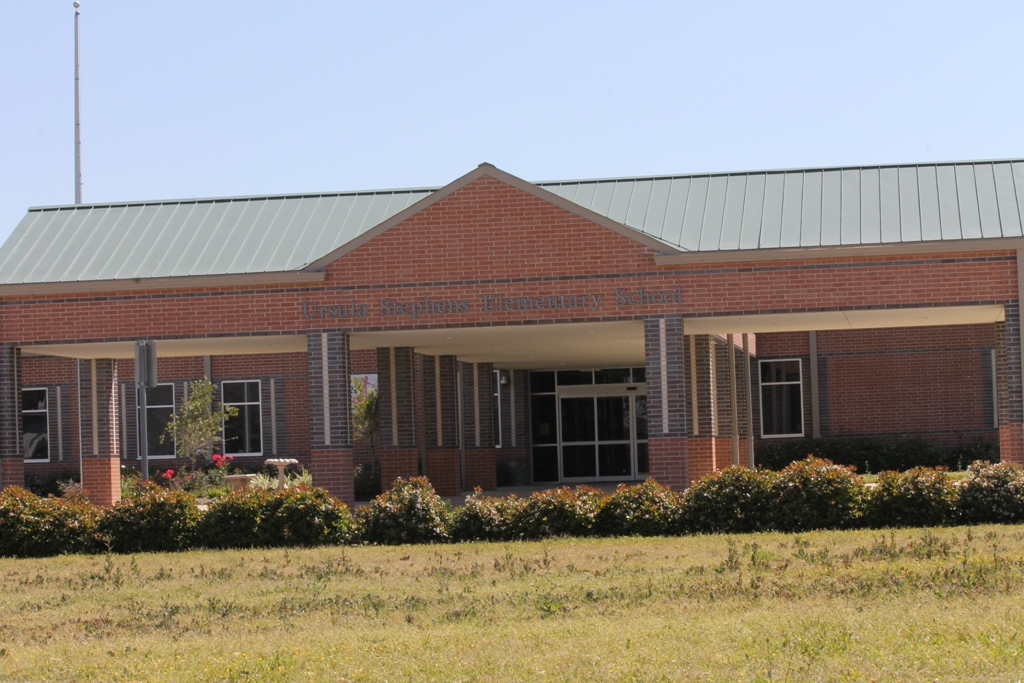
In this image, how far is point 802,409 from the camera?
3059cm

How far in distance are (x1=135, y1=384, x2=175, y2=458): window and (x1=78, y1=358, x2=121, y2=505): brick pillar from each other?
767 cm

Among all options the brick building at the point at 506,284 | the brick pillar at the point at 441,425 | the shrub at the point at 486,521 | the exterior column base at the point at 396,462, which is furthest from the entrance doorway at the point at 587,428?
the shrub at the point at 486,521

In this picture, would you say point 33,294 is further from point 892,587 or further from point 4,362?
point 892,587

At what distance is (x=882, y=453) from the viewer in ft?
94.7

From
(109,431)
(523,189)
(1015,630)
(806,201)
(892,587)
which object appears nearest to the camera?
(1015,630)

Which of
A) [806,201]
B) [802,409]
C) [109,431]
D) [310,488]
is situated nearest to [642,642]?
[310,488]

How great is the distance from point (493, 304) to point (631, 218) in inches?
136

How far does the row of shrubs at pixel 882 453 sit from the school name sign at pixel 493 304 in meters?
10.6

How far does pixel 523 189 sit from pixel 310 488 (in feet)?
19.1

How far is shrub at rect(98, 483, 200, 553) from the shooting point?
56.2 ft

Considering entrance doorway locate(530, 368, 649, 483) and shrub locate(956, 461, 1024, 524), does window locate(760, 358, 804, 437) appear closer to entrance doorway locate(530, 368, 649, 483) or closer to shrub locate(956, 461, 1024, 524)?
entrance doorway locate(530, 368, 649, 483)

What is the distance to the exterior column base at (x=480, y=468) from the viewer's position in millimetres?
28641

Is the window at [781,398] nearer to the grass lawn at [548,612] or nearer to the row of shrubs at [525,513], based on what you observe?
the row of shrubs at [525,513]

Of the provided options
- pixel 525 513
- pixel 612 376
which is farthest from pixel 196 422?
pixel 525 513
